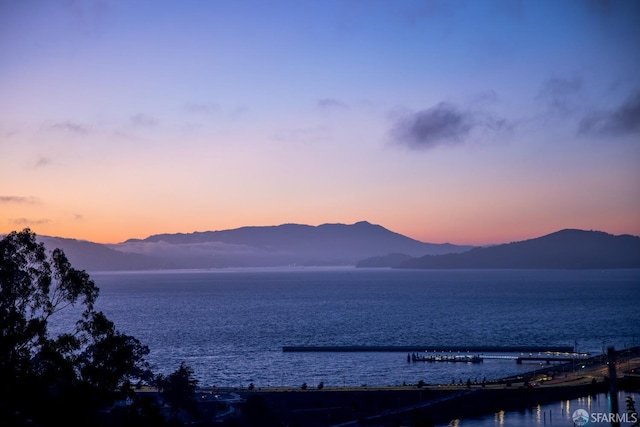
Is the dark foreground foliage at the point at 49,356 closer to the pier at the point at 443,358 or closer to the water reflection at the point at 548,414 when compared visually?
the water reflection at the point at 548,414

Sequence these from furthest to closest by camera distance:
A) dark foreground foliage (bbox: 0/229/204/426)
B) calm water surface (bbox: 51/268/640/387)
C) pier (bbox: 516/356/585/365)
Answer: pier (bbox: 516/356/585/365), calm water surface (bbox: 51/268/640/387), dark foreground foliage (bbox: 0/229/204/426)

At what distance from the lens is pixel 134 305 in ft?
645

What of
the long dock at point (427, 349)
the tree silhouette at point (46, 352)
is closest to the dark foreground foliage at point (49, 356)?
the tree silhouette at point (46, 352)

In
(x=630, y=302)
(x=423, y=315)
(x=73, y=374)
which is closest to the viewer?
(x=73, y=374)

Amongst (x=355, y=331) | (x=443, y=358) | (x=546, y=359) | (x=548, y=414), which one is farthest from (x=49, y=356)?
(x=355, y=331)

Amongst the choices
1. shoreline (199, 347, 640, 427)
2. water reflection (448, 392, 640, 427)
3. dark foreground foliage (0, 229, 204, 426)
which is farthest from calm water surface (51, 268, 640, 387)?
dark foreground foliage (0, 229, 204, 426)

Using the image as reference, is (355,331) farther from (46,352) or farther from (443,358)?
(46,352)

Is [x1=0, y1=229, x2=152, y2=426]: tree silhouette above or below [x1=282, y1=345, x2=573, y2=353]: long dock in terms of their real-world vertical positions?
above

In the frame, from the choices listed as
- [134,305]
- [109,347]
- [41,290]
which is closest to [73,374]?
[109,347]

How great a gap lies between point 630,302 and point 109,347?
179 m

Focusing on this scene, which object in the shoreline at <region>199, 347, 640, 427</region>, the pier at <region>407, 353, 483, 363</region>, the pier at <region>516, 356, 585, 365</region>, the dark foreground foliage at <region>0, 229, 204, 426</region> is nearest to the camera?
the dark foreground foliage at <region>0, 229, 204, 426</region>

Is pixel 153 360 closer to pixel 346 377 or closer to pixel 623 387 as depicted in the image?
pixel 346 377

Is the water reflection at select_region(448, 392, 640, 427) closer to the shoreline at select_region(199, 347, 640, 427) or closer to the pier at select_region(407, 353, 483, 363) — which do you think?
the shoreline at select_region(199, 347, 640, 427)

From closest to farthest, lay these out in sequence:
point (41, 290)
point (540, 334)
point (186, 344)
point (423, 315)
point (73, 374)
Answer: point (73, 374) < point (41, 290) < point (186, 344) < point (540, 334) < point (423, 315)
